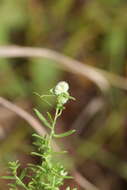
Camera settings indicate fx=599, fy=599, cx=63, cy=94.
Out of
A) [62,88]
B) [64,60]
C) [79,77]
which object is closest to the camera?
[62,88]

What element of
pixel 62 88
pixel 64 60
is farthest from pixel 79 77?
pixel 62 88

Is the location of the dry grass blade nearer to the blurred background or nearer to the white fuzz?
the blurred background

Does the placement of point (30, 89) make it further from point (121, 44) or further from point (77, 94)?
point (121, 44)

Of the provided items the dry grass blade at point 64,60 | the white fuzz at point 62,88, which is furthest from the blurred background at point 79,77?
the white fuzz at point 62,88

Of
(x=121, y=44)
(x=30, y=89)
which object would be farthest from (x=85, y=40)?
(x=30, y=89)

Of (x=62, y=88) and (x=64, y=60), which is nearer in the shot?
(x=62, y=88)

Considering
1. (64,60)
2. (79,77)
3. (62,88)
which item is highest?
(79,77)

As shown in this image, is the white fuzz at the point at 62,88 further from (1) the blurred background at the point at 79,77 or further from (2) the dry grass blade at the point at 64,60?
(1) the blurred background at the point at 79,77

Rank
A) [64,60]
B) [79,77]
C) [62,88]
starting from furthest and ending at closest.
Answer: [79,77], [64,60], [62,88]

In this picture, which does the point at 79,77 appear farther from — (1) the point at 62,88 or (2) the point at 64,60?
(1) the point at 62,88
